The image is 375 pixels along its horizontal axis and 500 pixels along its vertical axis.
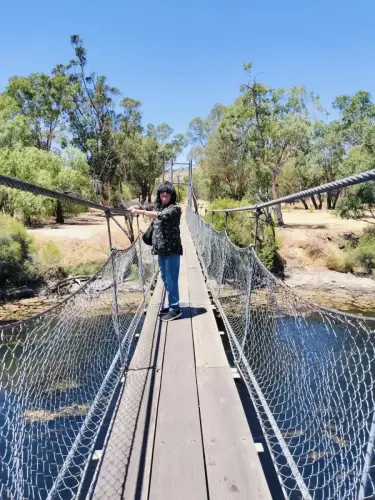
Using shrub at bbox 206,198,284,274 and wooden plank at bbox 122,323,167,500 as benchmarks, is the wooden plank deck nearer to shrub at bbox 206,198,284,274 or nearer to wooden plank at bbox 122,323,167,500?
wooden plank at bbox 122,323,167,500

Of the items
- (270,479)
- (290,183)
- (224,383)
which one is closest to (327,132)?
(290,183)

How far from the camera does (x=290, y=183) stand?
84.9 feet

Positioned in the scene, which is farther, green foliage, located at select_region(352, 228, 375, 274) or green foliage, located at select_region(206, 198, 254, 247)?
green foliage, located at select_region(352, 228, 375, 274)

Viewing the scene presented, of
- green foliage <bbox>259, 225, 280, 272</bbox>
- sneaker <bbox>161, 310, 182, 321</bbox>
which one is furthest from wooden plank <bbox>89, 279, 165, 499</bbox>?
green foliage <bbox>259, 225, 280, 272</bbox>

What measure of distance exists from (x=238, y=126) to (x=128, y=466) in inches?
693

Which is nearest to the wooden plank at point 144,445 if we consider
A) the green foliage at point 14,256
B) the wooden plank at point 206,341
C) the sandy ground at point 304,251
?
the wooden plank at point 206,341

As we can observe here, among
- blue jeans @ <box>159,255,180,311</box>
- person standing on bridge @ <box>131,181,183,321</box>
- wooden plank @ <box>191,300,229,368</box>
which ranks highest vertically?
person standing on bridge @ <box>131,181,183,321</box>

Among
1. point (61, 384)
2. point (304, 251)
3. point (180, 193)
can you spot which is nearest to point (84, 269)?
point (304, 251)

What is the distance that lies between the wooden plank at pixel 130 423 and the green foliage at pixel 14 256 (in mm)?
11040

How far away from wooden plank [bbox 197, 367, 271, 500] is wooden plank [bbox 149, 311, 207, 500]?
0.04 m

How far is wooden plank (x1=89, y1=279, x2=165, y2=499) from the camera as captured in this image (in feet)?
4.33

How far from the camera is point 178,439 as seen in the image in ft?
Result: 5.05

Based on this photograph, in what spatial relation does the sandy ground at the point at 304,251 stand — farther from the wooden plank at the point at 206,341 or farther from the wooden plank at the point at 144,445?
the wooden plank at the point at 144,445

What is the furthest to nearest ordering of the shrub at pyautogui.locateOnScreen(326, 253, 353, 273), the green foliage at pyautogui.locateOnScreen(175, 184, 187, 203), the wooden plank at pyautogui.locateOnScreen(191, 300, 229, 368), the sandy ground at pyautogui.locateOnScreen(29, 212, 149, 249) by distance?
the green foliage at pyautogui.locateOnScreen(175, 184, 187, 203) < the sandy ground at pyautogui.locateOnScreen(29, 212, 149, 249) < the shrub at pyautogui.locateOnScreen(326, 253, 353, 273) < the wooden plank at pyautogui.locateOnScreen(191, 300, 229, 368)
